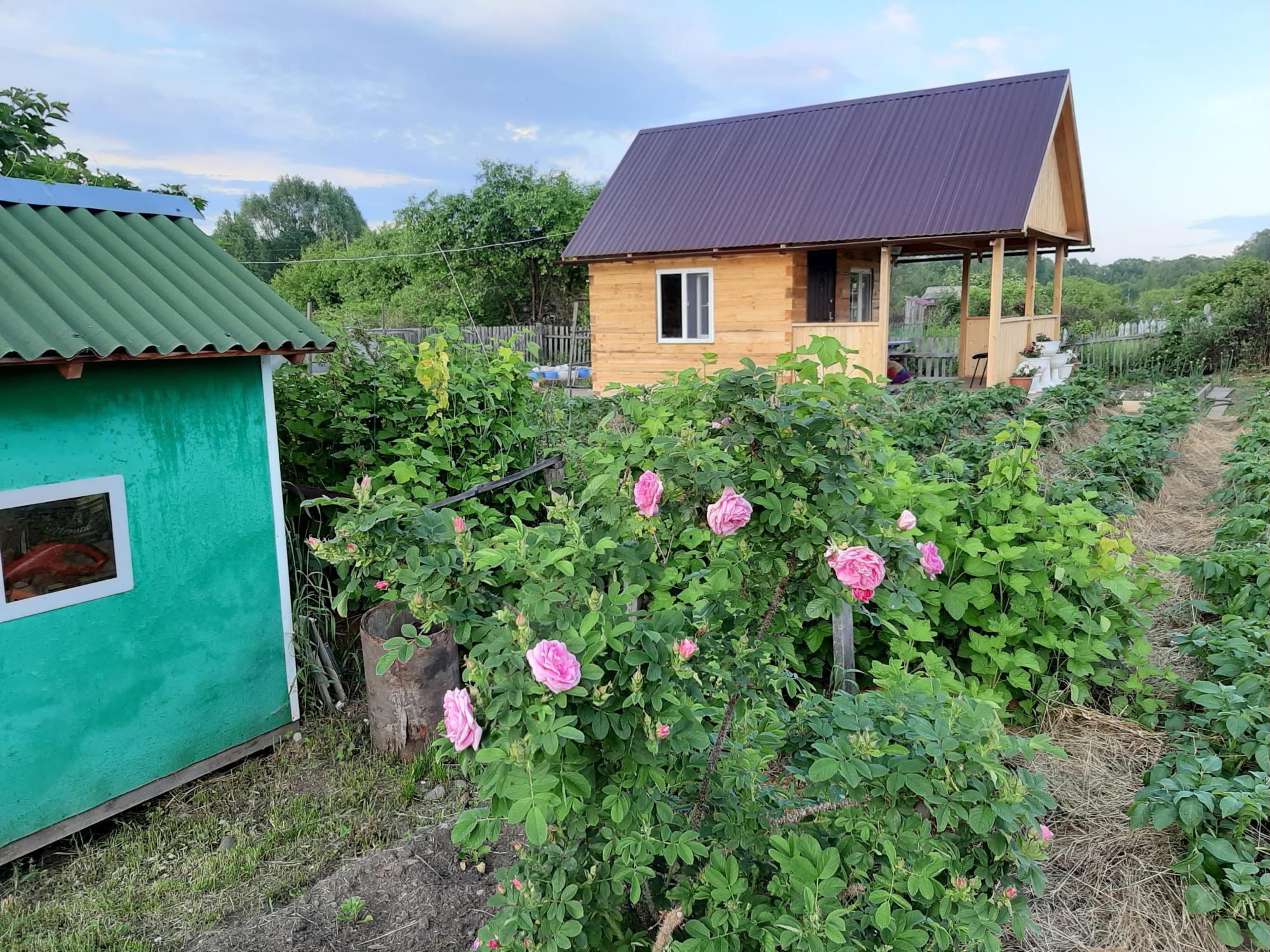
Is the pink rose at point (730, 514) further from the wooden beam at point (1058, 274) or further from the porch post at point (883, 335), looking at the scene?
the wooden beam at point (1058, 274)

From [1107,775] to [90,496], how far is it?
425 cm

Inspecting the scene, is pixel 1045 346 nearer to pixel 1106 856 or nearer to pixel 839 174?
pixel 839 174

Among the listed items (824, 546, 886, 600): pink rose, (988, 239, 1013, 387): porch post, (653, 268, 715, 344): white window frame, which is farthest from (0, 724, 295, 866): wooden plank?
(988, 239, 1013, 387): porch post

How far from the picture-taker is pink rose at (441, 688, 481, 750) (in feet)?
4.68

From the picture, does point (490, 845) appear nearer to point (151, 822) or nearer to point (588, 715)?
point (151, 822)

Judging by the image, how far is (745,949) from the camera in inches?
74.5

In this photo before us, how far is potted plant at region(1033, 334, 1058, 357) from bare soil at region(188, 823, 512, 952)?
13699 mm

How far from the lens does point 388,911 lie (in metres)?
2.83

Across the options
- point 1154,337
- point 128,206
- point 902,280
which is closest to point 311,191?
point 902,280

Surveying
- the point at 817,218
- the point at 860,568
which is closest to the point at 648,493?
the point at 860,568

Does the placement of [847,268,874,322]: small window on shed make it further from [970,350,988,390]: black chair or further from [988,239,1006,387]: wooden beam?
[988,239,1006,387]: wooden beam

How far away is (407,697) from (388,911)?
1.17m

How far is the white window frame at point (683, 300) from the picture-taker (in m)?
13.7

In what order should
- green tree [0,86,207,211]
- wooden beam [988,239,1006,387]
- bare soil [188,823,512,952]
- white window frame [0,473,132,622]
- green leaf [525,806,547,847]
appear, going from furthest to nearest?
wooden beam [988,239,1006,387] < green tree [0,86,207,211] < white window frame [0,473,132,622] < bare soil [188,823,512,952] < green leaf [525,806,547,847]
